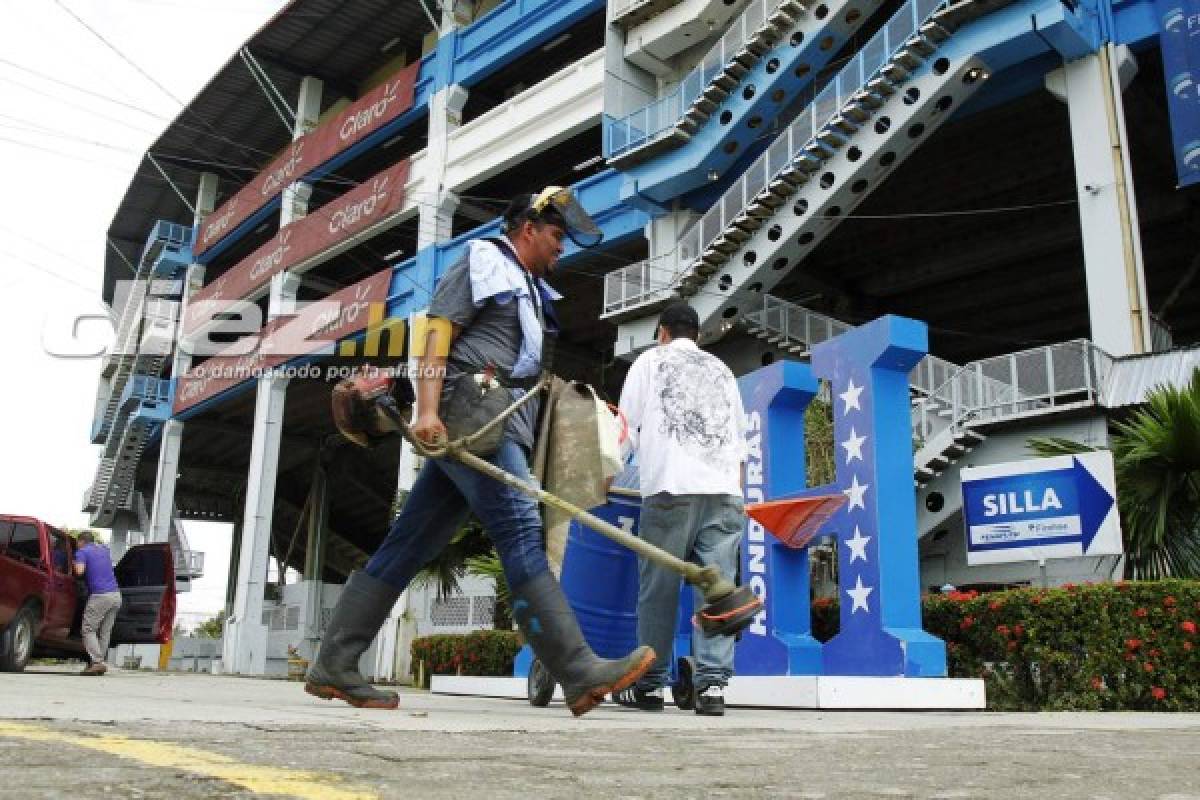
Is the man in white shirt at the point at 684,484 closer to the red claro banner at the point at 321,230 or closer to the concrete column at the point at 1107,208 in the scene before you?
the concrete column at the point at 1107,208

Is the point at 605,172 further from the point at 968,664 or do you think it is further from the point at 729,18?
the point at 968,664

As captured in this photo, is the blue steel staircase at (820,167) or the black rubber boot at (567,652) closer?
the black rubber boot at (567,652)

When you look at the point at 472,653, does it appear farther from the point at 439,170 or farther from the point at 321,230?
the point at 321,230

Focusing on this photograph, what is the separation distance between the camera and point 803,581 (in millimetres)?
7730

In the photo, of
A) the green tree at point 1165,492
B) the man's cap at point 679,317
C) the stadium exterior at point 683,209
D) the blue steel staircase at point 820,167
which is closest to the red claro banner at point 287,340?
the stadium exterior at point 683,209

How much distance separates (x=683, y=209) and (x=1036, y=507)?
10.7m

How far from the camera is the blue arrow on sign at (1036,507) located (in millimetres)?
9242

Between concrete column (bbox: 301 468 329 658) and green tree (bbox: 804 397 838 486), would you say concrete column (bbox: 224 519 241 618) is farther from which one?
green tree (bbox: 804 397 838 486)

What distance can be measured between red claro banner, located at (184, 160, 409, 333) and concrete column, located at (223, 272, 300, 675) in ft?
11.1

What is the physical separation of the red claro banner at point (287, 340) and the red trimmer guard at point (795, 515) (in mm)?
18592

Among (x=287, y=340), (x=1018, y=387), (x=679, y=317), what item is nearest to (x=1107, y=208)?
(x=1018, y=387)

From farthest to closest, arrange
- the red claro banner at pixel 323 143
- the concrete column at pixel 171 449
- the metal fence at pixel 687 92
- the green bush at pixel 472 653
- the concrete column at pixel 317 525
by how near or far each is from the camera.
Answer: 1. the concrete column at pixel 317 525
2. the concrete column at pixel 171 449
3. the red claro banner at pixel 323 143
4. the metal fence at pixel 687 92
5. the green bush at pixel 472 653

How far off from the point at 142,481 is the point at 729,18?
3274cm

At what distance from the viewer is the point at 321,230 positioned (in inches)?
1060
